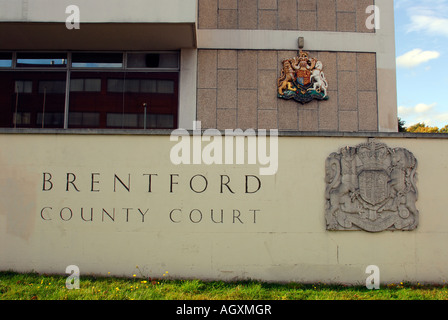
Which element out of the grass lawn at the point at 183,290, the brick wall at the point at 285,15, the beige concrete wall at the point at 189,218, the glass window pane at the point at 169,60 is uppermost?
the brick wall at the point at 285,15

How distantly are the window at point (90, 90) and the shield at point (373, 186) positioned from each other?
5571 mm

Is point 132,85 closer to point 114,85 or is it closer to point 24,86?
point 114,85

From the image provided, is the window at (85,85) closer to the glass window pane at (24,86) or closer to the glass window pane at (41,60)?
the glass window pane at (41,60)

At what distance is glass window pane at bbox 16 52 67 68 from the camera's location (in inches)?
425

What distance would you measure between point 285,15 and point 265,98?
7.74 feet

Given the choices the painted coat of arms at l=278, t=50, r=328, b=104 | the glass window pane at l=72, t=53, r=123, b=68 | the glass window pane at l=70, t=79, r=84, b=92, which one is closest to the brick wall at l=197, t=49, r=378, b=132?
the painted coat of arms at l=278, t=50, r=328, b=104

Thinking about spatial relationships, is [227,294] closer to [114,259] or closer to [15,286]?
[114,259]

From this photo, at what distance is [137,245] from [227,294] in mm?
1810

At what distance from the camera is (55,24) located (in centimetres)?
933

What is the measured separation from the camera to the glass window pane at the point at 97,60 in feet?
35.3

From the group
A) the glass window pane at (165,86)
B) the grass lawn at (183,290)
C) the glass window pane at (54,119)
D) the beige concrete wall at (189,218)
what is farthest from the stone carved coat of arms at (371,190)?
the glass window pane at (54,119)

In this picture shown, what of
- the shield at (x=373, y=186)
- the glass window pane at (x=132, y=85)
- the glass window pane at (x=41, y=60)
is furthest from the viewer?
the glass window pane at (x=41, y=60)

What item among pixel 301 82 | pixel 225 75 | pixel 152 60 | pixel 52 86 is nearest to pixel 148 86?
pixel 152 60

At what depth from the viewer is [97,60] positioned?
10781mm
